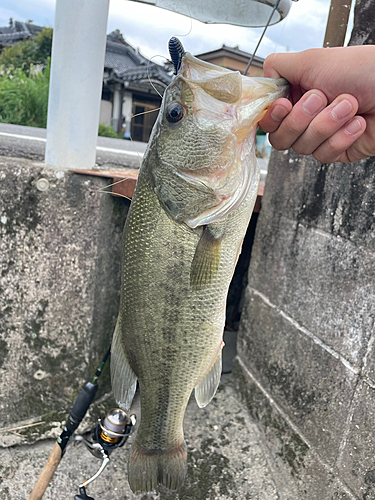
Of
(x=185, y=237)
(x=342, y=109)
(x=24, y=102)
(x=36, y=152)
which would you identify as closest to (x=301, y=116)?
(x=342, y=109)

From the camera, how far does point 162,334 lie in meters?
1.88

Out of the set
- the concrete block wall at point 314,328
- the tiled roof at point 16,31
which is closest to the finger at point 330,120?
the concrete block wall at point 314,328

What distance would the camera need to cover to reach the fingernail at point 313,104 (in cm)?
157

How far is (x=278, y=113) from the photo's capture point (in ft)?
5.42

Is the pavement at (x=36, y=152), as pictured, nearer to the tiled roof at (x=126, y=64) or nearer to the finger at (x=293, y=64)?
the finger at (x=293, y=64)

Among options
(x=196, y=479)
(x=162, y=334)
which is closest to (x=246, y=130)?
(x=162, y=334)

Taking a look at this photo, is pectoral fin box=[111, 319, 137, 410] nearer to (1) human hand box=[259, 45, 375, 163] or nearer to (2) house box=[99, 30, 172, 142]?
(1) human hand box=[259, 45, 375, 163]

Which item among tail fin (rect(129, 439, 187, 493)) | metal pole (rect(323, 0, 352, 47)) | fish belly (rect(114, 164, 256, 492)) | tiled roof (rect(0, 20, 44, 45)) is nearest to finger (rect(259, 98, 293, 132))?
fish belly (rect(114, 164, 256, 492))

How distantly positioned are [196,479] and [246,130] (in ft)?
8.18

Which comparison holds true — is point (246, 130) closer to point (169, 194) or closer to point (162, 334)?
point (169, 194)

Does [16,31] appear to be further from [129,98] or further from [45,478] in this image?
[45,478]

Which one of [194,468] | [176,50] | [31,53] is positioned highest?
[31,53]

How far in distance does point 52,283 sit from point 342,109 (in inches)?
89.9

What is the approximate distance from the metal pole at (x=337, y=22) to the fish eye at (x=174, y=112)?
145 centimetres
